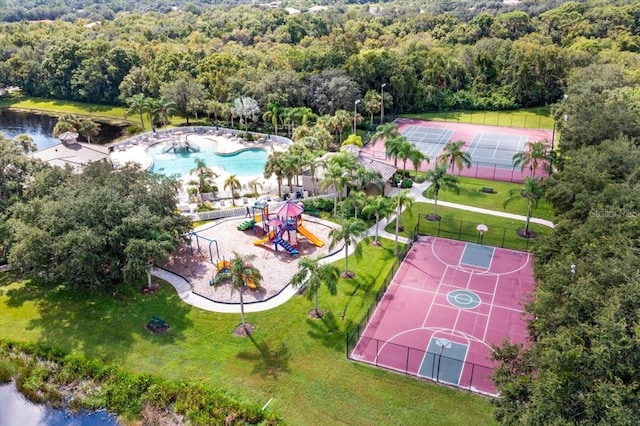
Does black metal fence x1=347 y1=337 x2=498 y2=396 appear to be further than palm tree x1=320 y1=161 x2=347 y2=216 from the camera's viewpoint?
No

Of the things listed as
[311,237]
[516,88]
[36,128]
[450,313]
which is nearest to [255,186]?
[311,237]

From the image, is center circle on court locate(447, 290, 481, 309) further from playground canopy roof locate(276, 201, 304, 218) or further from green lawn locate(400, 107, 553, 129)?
green lawn locate(400, 107, 553, 129)

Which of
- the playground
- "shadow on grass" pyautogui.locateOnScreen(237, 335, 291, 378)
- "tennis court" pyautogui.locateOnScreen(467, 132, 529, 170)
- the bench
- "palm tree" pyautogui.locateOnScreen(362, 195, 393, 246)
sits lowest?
"shadow on grass" pyautogui.locateOnScreen(237, 335, 291, 378)

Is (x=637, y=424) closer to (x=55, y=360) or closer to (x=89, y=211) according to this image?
(x=55, y=360)

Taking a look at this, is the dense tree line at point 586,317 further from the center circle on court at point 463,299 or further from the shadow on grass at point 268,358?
the shadow on grass at point 268,358

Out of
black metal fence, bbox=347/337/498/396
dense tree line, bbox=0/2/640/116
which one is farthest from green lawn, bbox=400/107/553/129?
black metal fence, bbox=347/337/498/396

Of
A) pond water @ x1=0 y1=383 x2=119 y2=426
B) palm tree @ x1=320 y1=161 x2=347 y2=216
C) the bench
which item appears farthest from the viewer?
the bench

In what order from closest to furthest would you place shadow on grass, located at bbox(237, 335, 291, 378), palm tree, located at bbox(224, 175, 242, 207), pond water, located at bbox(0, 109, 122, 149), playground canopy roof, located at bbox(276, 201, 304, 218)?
shadow on grass, located at bbox(237, 335, 291, 378), playground canopy roof, located at bbox(276, 201, 304, 218), palm tree, located at bbox(224, 175, 242, 207), pond water, located at bbox(0, 109, 122, 149)

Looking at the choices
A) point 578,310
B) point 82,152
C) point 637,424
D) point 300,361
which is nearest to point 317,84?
point 82,152
